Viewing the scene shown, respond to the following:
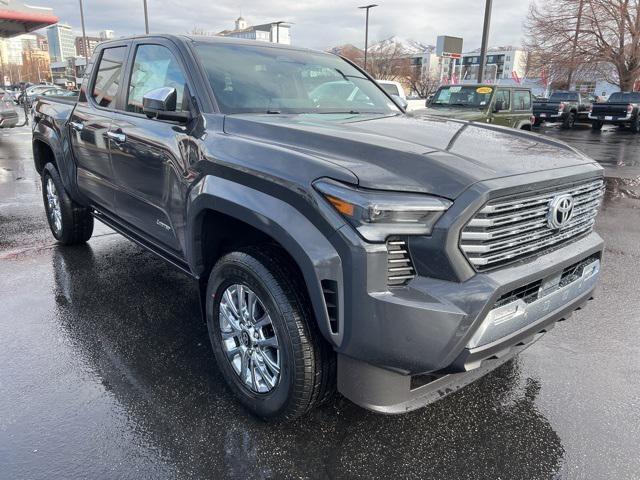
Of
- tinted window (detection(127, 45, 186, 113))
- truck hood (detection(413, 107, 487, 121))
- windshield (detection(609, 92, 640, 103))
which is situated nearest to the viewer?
tinted window (detection(127, 45, 186, 113))

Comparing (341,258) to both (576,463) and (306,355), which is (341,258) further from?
(576,463)

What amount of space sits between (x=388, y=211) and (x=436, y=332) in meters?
0.49

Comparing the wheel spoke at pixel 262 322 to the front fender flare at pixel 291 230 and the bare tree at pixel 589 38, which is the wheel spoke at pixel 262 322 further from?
the bare tree at pixel 589 38

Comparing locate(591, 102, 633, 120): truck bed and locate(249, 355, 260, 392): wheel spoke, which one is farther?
locate(591, 102, 633, 120): truck bed

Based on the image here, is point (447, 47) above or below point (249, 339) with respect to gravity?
above

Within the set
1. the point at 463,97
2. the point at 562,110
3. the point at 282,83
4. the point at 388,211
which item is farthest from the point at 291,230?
the point at 562,110

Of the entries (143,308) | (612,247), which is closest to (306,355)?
(143,308)

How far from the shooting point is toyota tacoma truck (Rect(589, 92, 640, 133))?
74.0 ft

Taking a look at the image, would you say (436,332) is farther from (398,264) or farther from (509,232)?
(509,232)

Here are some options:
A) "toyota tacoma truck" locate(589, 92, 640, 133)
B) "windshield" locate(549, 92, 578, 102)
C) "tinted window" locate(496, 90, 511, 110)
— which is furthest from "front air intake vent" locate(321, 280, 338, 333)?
"windshield" locate(549, 92, 578, 102)

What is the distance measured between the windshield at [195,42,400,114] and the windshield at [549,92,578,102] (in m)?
25.5

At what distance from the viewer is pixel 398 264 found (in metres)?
2.02

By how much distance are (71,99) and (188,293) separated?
7.78 ft

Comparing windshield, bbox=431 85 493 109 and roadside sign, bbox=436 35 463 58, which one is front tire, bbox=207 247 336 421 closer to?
windshield, bbox=431 85 493 109
